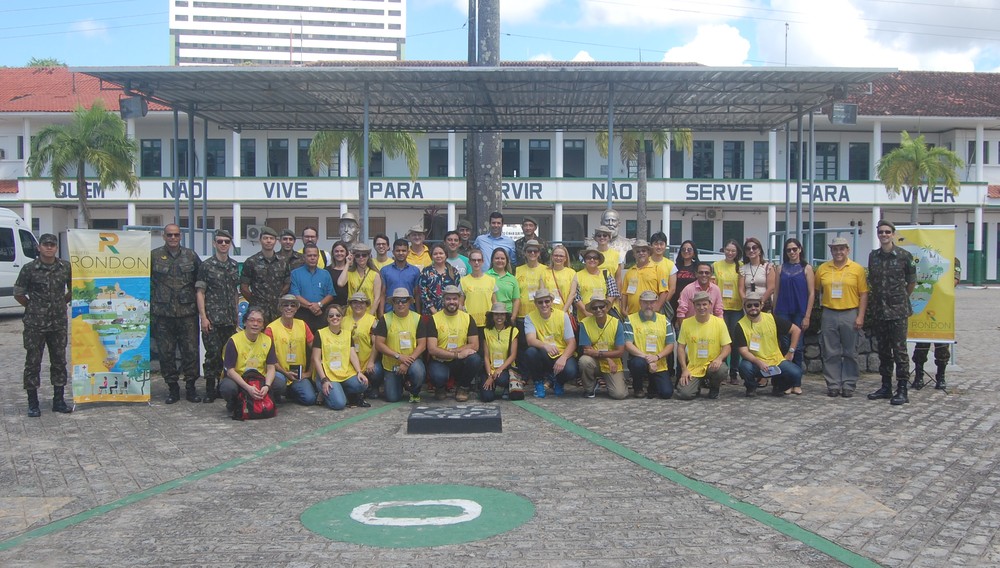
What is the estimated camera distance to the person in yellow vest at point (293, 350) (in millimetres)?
9031

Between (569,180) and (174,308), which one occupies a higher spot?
(569,180)

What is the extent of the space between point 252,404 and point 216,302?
5.06ft

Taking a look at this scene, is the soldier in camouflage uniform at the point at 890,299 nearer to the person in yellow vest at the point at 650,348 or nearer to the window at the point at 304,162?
the person in yellow vest at the point at 650,348

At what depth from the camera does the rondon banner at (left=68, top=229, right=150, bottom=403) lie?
919 cm

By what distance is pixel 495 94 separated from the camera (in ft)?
42.2

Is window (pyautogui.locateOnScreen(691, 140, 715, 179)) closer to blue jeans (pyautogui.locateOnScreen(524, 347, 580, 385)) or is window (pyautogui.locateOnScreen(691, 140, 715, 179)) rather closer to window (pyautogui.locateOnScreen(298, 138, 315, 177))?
window (pyautogui.locateOnScreen(298, 138, 315, 177))

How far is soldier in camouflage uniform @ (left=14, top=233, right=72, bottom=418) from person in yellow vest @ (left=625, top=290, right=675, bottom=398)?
239 inches

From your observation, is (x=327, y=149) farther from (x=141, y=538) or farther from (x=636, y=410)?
(x=141, y=538)

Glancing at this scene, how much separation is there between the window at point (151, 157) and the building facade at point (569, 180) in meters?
0.05

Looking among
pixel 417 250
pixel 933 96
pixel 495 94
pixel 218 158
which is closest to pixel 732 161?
pixel 933 96

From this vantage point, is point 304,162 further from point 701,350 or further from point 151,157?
point 701,350

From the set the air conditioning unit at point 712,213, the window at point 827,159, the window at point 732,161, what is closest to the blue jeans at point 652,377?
the air conditioning unit at point 712,213

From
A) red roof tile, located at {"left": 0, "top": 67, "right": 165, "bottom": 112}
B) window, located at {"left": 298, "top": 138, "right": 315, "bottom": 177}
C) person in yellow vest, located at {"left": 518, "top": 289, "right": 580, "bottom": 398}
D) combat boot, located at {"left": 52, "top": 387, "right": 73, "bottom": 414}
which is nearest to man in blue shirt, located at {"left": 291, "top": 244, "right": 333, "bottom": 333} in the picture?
person in yellow vest, located at {"left": 518, "top": 289, "right": 580, "bottom": 398}

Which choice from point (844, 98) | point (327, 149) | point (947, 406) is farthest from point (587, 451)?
point (327, 149)
